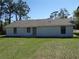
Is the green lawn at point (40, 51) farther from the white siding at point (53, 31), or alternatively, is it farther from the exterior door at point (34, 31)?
the exterior door at point (34, 31)

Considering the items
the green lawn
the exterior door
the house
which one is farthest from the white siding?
the green lawn

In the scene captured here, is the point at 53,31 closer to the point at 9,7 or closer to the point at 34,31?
the point at 34,31

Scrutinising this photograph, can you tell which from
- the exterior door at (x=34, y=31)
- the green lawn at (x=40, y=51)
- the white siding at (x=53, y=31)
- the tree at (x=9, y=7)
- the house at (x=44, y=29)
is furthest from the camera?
the tree at (x=9, y=7)

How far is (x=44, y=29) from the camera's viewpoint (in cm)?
3900

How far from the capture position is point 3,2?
60438mm

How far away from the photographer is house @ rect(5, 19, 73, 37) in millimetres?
37375

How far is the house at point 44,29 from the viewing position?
123ft

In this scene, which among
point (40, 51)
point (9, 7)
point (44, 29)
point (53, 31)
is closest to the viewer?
point (40, 51)

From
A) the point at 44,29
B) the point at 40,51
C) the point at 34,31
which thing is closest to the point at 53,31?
the point at 44,29

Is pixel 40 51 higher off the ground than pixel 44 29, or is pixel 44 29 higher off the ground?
pixel 44 29

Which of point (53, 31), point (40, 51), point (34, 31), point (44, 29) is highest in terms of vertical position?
point (44, 29)

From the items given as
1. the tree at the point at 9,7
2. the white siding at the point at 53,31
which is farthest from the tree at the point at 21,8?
the white siding at the point at 53,31

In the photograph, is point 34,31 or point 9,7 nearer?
point 34,31

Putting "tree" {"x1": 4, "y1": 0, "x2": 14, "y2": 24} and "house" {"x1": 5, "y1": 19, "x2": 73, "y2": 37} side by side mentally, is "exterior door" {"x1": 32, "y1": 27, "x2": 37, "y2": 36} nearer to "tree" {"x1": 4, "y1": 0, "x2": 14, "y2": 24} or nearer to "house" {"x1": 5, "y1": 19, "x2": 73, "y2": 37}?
"house" {"x1": 5, "y1": 19, "x2": 73, "y2": 37}
